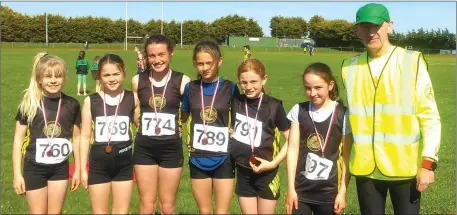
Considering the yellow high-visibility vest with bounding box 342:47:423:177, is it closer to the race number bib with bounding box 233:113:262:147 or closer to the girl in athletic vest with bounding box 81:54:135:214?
the race number bib with bounding box 233:113:262:147

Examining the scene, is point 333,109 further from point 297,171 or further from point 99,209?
point 99,209

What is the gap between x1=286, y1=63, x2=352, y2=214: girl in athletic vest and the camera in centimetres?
388

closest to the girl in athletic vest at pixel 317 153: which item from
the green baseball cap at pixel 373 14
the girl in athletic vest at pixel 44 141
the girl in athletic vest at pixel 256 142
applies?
the girl in athletic vest at pixel 256 142

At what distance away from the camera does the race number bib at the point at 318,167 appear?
3887mm

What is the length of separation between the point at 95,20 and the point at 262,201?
3322 inches

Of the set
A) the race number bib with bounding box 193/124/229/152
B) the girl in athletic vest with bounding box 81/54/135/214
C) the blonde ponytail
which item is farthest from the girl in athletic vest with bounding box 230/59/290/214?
the blonde ponytail

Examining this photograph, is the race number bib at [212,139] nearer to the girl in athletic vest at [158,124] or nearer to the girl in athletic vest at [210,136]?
the girl in athletic vest at [210,136]

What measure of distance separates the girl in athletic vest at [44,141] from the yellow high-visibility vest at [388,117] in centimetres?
243

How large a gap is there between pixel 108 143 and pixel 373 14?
7.95 feet

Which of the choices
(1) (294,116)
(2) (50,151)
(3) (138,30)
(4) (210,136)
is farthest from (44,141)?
(3) (138,30)

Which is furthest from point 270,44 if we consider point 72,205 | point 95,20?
point 72,205

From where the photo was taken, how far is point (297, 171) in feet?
13.0

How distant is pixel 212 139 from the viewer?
14.2 feet

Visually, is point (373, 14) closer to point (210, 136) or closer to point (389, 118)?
point (389, 118)
